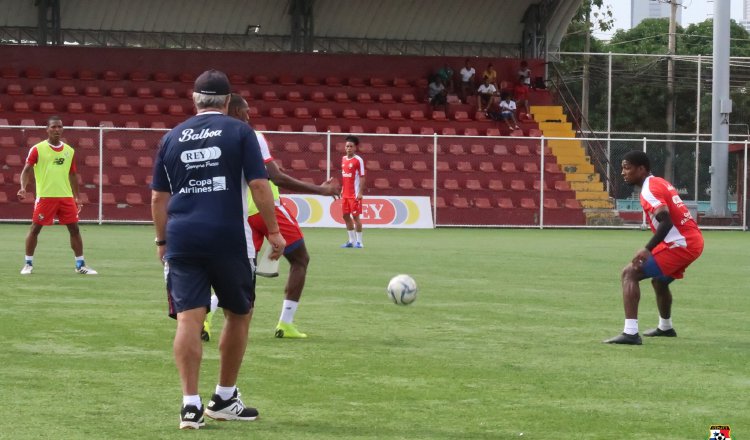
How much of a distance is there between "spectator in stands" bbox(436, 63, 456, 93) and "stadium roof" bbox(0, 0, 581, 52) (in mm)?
2676

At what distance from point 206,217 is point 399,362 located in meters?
2.95

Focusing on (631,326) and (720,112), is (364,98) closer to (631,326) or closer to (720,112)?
(720,112)

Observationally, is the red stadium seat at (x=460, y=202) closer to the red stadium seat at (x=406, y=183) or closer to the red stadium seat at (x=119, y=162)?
the red stadium seat at (x=406, y=183)

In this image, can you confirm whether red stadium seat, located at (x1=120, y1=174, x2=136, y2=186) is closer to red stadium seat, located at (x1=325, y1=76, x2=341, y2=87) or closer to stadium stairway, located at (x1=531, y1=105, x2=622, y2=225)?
red stadium seat, located at (x1=325, y1=76, x2=341, y2=87)

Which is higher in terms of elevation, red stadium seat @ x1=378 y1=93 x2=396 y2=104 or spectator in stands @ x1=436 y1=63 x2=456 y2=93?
spectator in stands @ x1=436 y1=63 x2=456 y2=93

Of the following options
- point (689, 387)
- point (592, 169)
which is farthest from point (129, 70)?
point (689, 387)

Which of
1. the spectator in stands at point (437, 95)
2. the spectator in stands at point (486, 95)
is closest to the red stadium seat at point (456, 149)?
the spectator in stands at point (437, 95)

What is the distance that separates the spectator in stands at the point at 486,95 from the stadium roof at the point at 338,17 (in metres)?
4.16

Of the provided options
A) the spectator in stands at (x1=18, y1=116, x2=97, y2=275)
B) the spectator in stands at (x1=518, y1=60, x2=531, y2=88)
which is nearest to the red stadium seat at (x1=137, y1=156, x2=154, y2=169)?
the spectator in stands at (x1=518, y1=60, x2=531, y2=88)

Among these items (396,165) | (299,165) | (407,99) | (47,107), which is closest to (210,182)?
(299,165)

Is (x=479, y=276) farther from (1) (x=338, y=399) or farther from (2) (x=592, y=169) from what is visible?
(2) (x=592, y=169)

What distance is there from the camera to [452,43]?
45.5 m

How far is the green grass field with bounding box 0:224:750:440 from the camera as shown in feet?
23.1

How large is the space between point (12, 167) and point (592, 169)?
16858 millimetres
